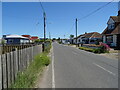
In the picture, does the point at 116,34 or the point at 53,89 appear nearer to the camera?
the point at 53,89

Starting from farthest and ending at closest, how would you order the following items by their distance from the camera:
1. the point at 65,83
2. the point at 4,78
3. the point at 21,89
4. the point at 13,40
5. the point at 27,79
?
the point at 13,40
the point at 65,83
the point at 27,79
the point at 21,89
the point at 4,78

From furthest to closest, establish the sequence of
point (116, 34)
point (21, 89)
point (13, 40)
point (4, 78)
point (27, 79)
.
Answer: point (13, 40)
point (116, 34)
point (27, 79)
point (21, 89)
point (4, 78)

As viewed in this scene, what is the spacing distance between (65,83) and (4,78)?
284 cm

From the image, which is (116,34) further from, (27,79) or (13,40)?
(13,40)

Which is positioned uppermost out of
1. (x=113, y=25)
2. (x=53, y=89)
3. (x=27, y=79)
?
(x=113, y=25)

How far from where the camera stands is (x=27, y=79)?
5.79 meters

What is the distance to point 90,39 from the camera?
58.7 meters

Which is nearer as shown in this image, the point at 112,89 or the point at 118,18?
the point at 112,89

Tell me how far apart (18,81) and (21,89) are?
2.44 feet

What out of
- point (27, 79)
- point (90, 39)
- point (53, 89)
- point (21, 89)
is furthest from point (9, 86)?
point (90, 39)

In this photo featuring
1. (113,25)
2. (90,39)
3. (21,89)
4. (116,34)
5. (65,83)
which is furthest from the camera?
(90,39)

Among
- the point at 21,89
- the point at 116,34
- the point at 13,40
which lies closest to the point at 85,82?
the point at 21,89

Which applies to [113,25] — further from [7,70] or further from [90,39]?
[7,70]

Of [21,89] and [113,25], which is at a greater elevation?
[113,25]
